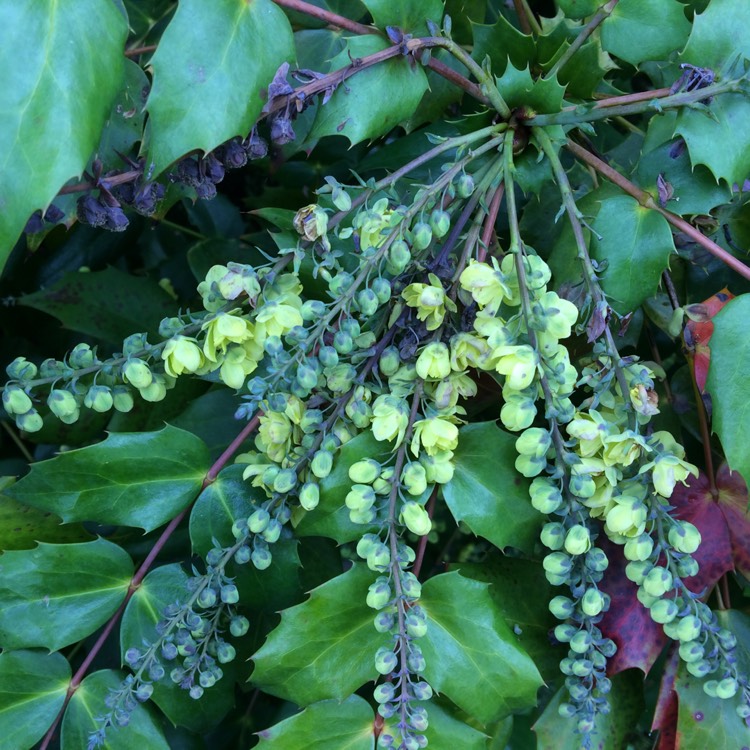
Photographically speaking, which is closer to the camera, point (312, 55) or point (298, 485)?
point (298, 485)

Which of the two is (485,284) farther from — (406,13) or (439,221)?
(406,13)

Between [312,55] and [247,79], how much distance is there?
340 mm

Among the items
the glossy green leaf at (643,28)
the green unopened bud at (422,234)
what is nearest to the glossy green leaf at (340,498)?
the green unopened bud at (422,234)

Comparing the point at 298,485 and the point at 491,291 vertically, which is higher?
the point at 491,291

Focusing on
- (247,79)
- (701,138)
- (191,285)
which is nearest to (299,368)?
(247,79)

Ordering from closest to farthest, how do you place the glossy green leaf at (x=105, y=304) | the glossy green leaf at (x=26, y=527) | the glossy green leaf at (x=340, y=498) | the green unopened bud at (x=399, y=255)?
the green unopened bud at (x=399, y=255) → the glossy green leaf at (x=340, y=498) → the glossy green leaf at (x=26, y=527) → the glossy green leaf at (x=105, y=304)

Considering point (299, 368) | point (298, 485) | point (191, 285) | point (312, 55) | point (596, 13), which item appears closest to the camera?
point (299, 368)

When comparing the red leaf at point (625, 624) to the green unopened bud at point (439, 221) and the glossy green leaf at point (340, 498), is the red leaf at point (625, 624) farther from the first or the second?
the green unopened bud at point (439, 221)

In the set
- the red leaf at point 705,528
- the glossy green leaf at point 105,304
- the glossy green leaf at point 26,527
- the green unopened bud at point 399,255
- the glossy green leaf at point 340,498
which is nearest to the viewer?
the green unopened bud at point 399,255

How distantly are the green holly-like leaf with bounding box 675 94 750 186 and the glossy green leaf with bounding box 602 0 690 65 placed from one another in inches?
4.7

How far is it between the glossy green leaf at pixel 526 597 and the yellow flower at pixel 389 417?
298 mm

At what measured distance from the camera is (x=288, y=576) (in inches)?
37.3

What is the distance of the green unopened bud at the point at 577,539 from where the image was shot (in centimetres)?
78

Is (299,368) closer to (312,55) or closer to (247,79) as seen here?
(247,79)
